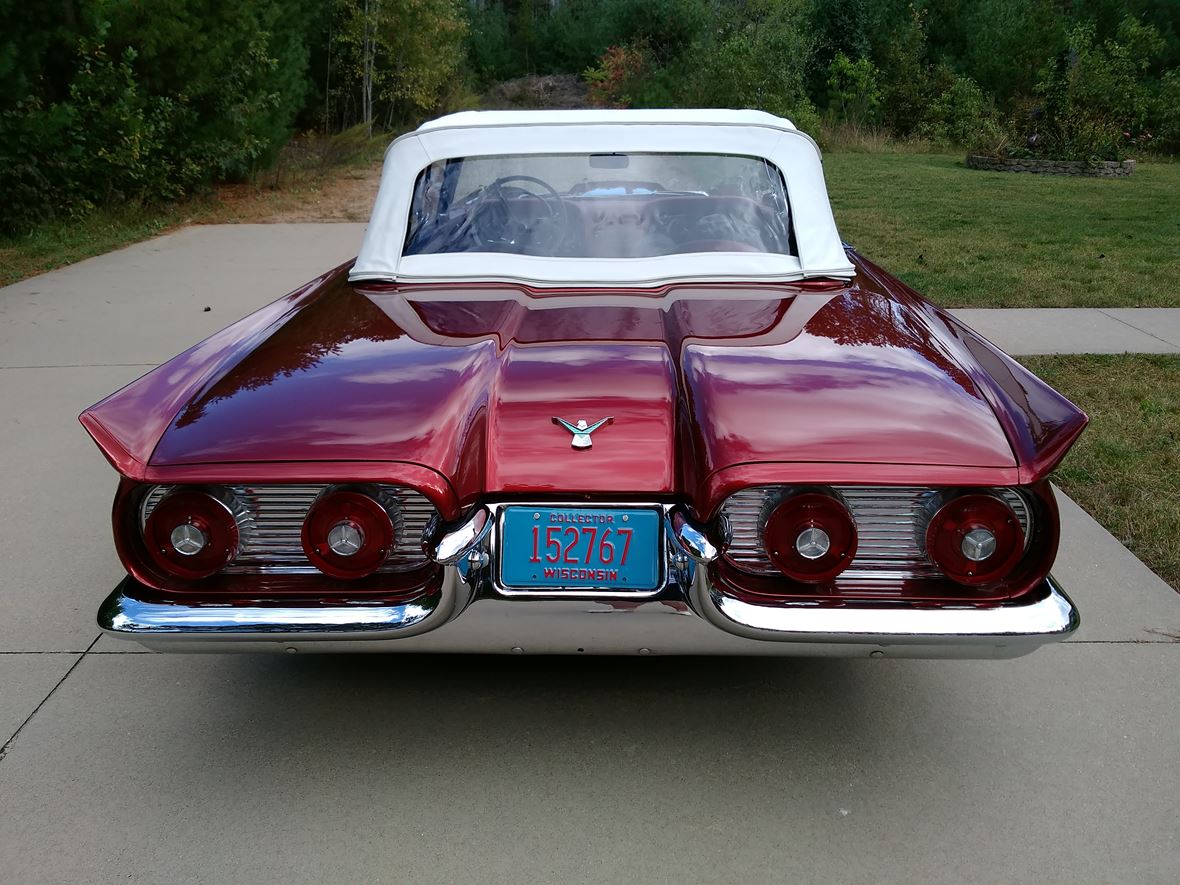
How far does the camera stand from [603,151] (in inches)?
135

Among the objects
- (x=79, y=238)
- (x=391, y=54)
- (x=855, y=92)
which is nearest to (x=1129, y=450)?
(x=79, y=238)

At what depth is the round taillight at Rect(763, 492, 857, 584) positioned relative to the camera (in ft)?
7.19

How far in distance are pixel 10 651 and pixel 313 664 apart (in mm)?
888

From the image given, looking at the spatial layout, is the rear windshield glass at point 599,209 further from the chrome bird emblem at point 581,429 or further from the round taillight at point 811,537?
the round taillight at point 811,537

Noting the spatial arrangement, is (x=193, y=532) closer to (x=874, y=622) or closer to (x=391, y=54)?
(x=874, y=622)

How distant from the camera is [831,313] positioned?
115 inches

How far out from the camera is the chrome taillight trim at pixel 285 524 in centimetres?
226

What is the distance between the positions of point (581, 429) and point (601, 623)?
0.40 m

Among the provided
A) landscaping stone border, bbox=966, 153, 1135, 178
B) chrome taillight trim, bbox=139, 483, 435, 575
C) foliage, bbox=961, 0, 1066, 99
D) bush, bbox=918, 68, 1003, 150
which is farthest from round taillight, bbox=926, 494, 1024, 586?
foliage, bbox=961, 0, 1066, 99

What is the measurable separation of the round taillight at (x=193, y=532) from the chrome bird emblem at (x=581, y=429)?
2.32ft

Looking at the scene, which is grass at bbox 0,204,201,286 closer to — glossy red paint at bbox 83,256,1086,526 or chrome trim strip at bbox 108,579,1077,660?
glossy red paint at bbox 83,256,1086,526

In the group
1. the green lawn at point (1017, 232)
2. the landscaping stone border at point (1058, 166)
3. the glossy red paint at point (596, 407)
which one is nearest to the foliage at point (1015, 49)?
the landscaping stone border at point (1058, 166)

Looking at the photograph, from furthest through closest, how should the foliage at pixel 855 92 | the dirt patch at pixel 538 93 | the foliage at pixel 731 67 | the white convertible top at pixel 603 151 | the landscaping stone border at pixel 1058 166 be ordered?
the dirt patch at pixel 538 93 → the foliage at pixel 855 92 → the foliage at pixel 731 67 → the landscaping stone border at pixel 1058 166 → the white convertible top at pixel 603 151

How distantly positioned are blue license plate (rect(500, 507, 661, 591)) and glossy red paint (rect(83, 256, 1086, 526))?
5 cm
